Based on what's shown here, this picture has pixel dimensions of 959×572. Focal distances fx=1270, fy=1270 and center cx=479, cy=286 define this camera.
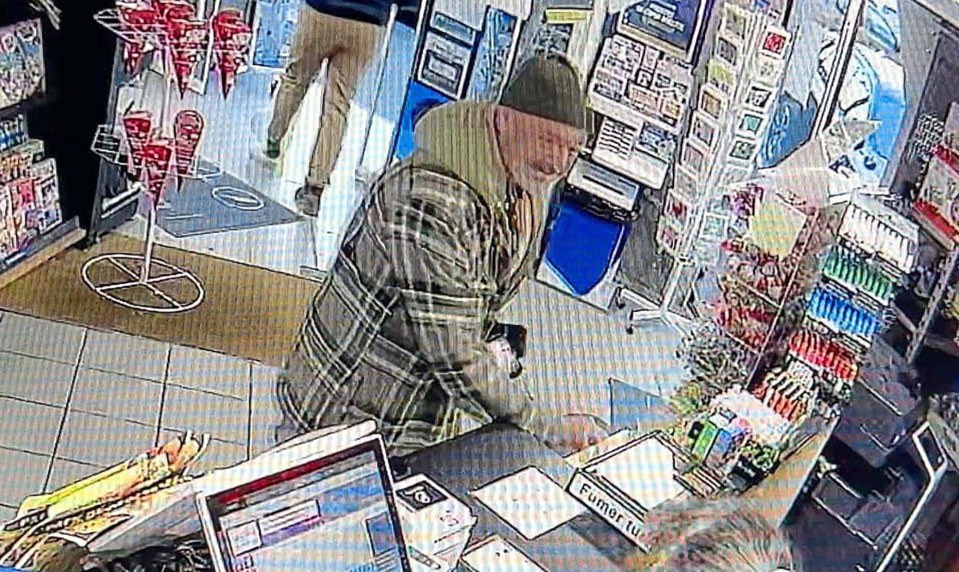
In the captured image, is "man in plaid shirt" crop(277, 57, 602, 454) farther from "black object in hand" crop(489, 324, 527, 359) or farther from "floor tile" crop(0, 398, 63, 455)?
"floor tile" crop(0, 398, 63, 455)

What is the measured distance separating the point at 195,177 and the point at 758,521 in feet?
2.46

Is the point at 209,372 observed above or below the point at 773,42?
below

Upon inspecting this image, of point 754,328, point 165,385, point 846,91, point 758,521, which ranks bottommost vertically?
point 165,385

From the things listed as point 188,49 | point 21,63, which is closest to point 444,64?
point 188,49

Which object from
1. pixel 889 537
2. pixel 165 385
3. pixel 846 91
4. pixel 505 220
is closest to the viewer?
Answer: pixel 889 537

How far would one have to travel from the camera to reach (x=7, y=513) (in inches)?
48.6

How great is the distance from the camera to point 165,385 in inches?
53.7

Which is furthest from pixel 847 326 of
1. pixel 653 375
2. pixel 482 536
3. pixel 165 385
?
pixel 165 385

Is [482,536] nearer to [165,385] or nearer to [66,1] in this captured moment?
[165,385]

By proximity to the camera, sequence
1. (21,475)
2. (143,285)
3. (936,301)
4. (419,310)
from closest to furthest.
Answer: (936,301) → (419,310) → (21,475) → (143,285)

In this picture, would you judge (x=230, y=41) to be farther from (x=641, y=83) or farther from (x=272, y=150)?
(x=641, y=83)

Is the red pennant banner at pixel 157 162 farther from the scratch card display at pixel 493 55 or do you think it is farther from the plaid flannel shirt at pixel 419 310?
the scratch card display at pixel 493 55

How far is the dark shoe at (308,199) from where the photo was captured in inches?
54.5

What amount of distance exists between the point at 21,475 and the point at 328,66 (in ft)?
1.70
